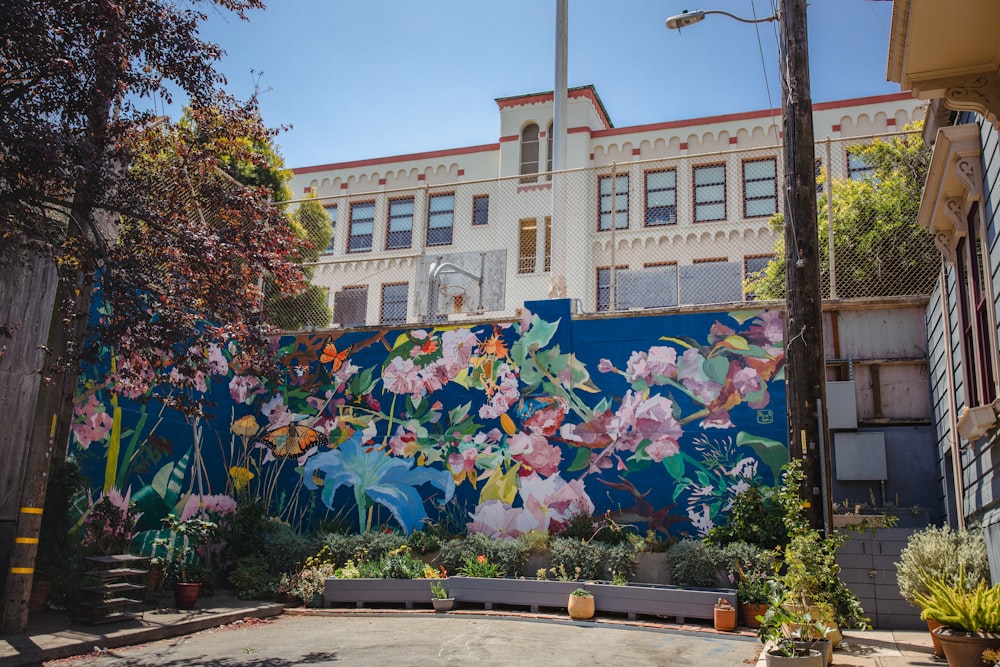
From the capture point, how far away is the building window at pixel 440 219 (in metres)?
28.5

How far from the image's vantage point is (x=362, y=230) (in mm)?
30141

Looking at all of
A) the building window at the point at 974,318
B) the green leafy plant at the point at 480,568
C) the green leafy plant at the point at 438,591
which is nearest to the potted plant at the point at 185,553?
the green leafy plant at the point at 438,591

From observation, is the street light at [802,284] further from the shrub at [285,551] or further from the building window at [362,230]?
the building window at [362,230]

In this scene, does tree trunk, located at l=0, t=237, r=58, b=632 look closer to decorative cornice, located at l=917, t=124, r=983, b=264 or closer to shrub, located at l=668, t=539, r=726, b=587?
shrub, located at l=668, t=539, r=726, b=587

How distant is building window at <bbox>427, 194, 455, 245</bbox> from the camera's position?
2850 centimetres

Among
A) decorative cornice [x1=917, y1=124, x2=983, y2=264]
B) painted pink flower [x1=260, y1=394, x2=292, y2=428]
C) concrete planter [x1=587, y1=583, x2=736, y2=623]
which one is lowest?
concrete planter [x1=587, y1=583, x2=736, y2=623]

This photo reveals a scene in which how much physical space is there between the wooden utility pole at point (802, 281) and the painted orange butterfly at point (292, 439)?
9.14 meters

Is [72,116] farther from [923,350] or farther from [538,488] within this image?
[923,350]

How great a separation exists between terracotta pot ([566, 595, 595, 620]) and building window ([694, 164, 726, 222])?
1819cm

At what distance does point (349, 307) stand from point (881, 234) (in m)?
10.2

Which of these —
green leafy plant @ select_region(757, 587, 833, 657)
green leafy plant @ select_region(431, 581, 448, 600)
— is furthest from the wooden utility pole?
green leafy plant @ select_region(431, 581, 448, 600)

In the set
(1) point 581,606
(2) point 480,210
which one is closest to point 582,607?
(1) point 581,606

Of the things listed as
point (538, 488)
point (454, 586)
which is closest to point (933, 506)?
point (538, 488)

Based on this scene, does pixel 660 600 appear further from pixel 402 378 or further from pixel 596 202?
pixel 596 202
